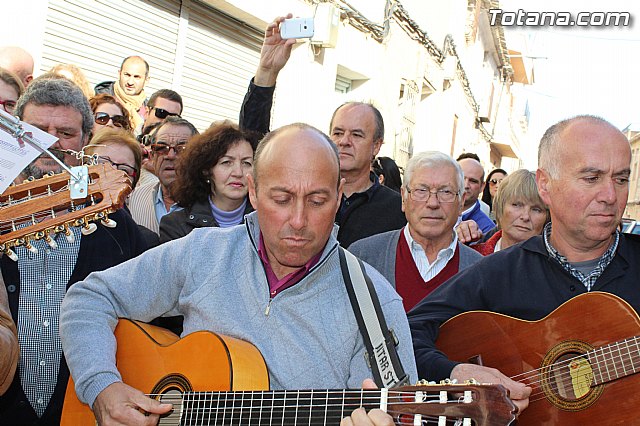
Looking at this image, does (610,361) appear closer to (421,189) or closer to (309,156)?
(309,156)

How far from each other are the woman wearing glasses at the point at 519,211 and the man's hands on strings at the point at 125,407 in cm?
329

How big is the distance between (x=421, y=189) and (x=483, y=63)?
90.7 feet

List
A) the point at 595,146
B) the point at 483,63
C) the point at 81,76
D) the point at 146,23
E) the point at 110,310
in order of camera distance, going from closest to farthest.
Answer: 1. the point at 110,310
2. the point at 595,146
3. the point at 81,76
4. the point at 146,23
5. the point at 483,63

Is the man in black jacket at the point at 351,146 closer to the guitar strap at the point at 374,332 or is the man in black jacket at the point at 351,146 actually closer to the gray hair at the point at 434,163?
the gray hair at the point at 434,163

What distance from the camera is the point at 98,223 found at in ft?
13.1

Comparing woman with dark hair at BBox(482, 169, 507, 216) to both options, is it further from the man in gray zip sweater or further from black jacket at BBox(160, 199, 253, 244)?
the man in gray zip sweater

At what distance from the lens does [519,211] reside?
5.87 meters

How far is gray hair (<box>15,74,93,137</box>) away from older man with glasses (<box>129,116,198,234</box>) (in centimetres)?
141

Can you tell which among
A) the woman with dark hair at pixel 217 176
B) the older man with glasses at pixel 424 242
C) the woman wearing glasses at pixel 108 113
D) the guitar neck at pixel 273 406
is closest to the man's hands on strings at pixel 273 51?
the woman with dark hair at pixel 217 176

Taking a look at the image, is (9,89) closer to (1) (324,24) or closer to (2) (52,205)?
(2) (52,205)

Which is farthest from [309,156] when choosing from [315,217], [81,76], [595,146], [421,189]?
[81,76]

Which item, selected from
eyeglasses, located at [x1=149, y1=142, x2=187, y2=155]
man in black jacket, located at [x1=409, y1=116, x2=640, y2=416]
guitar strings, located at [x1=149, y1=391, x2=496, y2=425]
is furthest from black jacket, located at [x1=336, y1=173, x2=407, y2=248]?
guitar strings, located at [x1=149, y1=391, x2=496, y2=425]

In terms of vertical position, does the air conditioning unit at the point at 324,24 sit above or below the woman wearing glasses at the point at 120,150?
above

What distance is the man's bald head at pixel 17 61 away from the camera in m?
6.31
